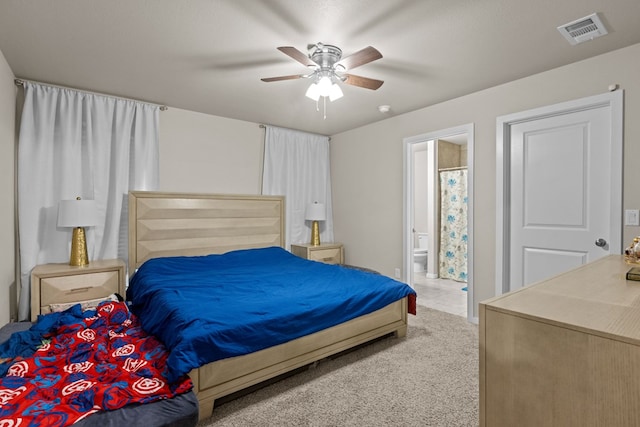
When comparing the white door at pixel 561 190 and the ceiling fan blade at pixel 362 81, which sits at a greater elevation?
the ceiling fan blade at pixel 362 81

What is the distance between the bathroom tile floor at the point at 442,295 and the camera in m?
3.82

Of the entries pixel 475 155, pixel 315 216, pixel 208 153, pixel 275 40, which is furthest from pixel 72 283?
pixel 475 155

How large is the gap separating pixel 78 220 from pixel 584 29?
14.0 feet

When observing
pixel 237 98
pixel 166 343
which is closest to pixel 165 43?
pixel 237 98

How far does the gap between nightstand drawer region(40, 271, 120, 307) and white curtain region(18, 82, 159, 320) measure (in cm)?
32

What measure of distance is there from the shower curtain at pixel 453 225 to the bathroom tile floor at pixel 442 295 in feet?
0.80

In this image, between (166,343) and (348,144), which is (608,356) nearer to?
(166,343)

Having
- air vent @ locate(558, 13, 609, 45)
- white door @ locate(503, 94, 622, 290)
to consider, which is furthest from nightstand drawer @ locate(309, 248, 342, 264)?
air vent @ locate(558, 13, 609, 45)

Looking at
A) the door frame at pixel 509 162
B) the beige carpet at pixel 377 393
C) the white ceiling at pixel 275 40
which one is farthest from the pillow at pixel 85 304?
the door frame at pixel 509 162

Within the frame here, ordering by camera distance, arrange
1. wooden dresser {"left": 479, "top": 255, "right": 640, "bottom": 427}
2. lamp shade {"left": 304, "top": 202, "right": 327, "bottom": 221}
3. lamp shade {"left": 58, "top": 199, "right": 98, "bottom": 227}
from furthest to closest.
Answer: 1. lamp shade {"left": 304, "top": 202, "right": 327, "bottom": 221}
2. lamp shade {"left": 58, "top": 199, "right": 98, "bottom": 227}
3. wooden dresser {"left": 479, "top": 255, "right": 640, "bottom": 427}

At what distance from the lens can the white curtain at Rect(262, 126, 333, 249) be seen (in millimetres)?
4594

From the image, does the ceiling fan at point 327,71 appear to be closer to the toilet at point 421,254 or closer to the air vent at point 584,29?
the air vent at point 584,29

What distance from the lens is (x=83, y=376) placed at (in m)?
1.81

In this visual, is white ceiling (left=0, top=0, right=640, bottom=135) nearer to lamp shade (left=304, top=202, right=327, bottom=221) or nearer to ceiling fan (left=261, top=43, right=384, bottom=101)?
ceiling fan (left=261, top=43, right=384, bottom=101)
